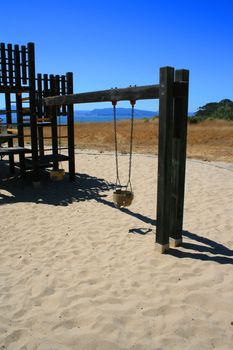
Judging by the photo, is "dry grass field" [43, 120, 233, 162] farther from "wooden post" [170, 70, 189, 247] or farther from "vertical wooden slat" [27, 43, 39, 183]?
"wooden post" [170, 70, 189, 247]

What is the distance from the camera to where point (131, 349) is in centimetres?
306

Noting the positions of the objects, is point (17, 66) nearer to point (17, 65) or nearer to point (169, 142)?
point (17, 65)

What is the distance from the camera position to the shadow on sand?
196 inches

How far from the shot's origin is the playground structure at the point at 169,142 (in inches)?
183

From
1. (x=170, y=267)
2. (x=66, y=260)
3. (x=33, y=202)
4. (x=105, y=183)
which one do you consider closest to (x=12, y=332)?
(x=66, y=260)

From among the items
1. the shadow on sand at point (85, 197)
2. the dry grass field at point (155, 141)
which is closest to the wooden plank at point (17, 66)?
the shadow on sand at point (85, 197)

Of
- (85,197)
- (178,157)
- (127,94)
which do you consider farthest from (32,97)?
(178,157)

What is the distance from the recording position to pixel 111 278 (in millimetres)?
4328

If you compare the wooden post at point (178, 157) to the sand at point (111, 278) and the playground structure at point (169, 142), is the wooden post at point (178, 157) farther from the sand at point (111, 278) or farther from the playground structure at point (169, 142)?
the sand at point (111, 278)

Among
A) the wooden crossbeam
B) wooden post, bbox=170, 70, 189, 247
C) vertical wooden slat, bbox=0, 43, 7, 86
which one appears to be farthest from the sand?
vertical wooden slat, bbox=0, 43, 7, 86

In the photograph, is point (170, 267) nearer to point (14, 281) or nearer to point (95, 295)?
point (95, 295)

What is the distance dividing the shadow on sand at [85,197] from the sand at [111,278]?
0.03 m

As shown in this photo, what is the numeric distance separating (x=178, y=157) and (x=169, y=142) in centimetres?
36

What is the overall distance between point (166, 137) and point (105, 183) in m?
5.22
